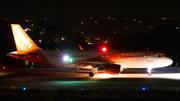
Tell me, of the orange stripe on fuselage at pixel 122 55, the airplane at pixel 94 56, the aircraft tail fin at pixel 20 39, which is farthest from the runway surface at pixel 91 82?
the aircraft tail fin at pixel 20 39

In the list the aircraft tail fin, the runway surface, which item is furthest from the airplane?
the runway surface

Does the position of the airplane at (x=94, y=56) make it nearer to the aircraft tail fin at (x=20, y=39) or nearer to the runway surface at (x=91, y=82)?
the aircraft tail fin at (x=20, y=39)

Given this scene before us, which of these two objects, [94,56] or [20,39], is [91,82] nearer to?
[94,56]

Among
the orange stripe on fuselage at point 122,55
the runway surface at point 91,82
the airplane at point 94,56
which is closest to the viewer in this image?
the runway surface at point 91,82

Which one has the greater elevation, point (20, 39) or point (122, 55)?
point (20, 39)

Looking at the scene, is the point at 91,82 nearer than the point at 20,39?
Yes

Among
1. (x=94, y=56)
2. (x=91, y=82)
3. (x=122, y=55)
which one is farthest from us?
(x=94, y=56)

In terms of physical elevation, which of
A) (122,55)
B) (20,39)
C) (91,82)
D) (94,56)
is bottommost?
(91,82)

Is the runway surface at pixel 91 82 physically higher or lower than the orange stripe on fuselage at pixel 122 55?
lower

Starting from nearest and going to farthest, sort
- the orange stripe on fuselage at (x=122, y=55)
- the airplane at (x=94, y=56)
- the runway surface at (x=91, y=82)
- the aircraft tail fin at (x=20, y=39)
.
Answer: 1. the runway surface at (x=91, y=82)
2. the airplane at (x=94, y=56)
3. the orange stripe on fuselage at (x=122, y=55)
4. the aircraft tail fin at (x=20, y=39)

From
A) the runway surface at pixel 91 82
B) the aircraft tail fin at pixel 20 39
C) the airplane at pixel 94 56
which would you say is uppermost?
the aircraft tail fin at pixel 20 39

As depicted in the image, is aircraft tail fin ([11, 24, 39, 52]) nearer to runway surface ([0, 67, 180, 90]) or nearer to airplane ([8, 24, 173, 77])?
airplane ([8, 24, 173, 77])

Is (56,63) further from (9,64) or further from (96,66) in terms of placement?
(9,64)

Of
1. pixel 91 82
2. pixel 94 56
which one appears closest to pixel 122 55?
pixel 94 56
